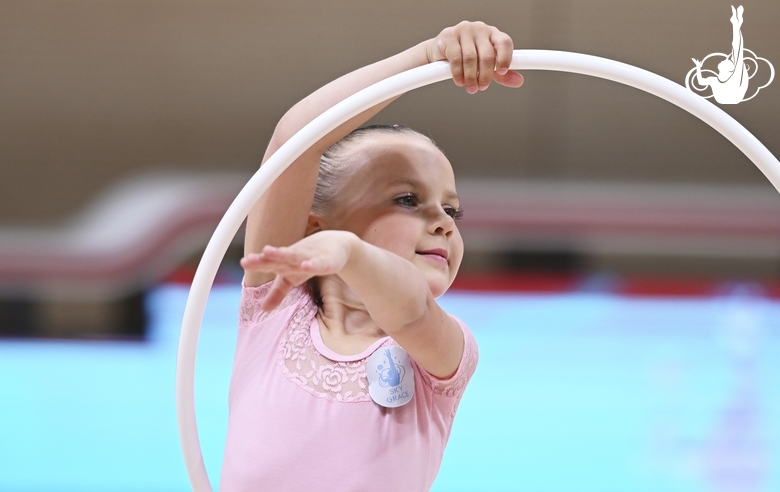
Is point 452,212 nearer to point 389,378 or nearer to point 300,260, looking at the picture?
point 389,378

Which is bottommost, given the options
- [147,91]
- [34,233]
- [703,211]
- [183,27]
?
[34,233]

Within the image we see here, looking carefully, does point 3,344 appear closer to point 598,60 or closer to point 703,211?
point 598,60

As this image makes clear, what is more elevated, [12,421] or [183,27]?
[183,27]

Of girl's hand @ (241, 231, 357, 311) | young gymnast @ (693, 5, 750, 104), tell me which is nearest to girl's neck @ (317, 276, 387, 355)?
girl's hand @ (241, 231, 357, 311)

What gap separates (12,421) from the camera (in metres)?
1.72

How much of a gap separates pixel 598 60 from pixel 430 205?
0.72 feet

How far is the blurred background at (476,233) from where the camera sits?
168cm

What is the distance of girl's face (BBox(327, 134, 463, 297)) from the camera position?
80 centimetres

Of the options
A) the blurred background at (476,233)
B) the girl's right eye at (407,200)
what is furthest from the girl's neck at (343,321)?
the blurred background at (476,233)

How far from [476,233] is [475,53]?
1.42m

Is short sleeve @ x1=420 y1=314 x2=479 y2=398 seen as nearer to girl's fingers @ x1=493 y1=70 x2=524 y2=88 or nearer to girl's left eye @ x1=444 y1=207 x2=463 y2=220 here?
girl's left eye @ x1=444 y1=207 x2=463 y2=220

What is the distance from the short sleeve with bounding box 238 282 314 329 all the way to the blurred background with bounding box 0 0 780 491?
2.94 ft

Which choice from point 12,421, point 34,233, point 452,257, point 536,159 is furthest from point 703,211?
point 34,233

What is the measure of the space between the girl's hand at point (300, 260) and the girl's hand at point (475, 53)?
0.22m
